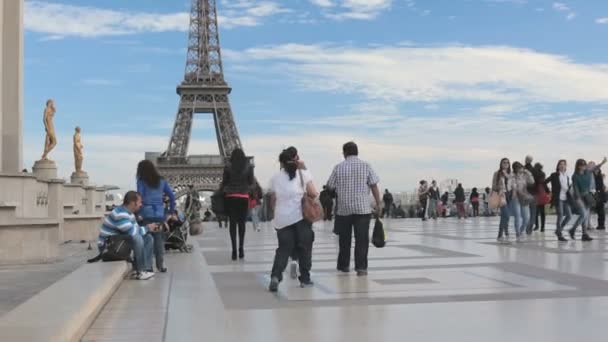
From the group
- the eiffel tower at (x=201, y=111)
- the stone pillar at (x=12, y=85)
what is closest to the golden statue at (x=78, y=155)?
the stone pillar at (x=12, y=85)

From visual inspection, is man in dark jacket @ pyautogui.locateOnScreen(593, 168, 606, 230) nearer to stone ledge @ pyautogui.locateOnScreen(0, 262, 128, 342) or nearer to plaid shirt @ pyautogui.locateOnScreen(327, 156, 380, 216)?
plaid shirt @ pyautogui.locateOnScreen(327, 156, 380, 216)

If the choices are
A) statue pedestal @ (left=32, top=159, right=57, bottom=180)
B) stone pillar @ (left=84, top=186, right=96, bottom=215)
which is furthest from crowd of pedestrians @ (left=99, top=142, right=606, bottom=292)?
stone pillar @ (left=84, top=186, right=96, bottom=215)

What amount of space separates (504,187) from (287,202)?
818cm

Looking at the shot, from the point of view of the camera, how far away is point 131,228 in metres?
9.78

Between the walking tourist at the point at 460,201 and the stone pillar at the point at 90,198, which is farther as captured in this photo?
the walking tourist at the point at 460,201

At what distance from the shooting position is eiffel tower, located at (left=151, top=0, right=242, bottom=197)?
80750 mm

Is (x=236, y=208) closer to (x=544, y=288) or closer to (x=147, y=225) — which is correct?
(x=147, y=225)

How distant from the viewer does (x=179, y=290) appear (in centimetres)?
Answer: 860

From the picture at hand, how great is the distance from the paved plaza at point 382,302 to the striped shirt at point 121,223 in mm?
684

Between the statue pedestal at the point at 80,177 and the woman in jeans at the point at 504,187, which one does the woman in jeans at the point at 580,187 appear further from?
the statue pedestal at the point at 80,177

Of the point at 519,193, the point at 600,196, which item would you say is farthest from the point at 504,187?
the point at 600,196

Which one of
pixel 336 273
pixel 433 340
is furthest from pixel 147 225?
pixel 433 340

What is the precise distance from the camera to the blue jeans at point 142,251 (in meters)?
9.77

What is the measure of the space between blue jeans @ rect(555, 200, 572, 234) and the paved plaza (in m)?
3.59
